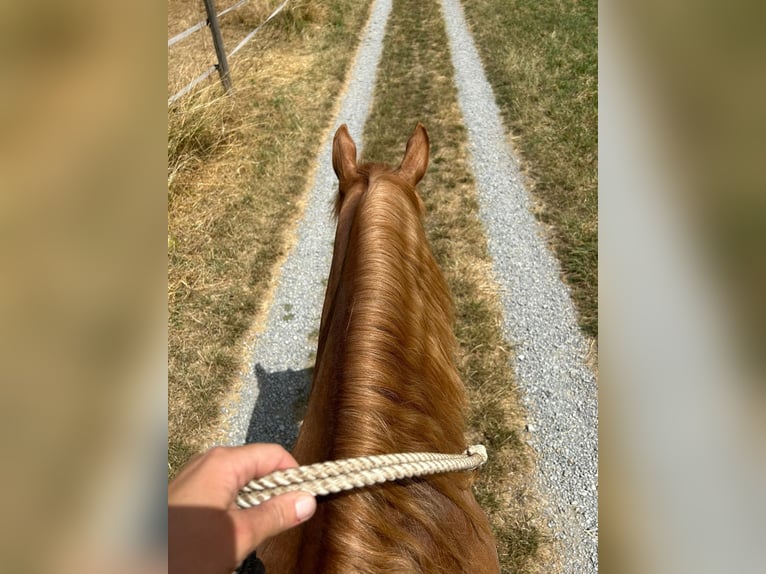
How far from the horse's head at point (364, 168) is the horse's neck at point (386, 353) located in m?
0.23

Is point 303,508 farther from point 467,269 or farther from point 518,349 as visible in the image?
point 467,269

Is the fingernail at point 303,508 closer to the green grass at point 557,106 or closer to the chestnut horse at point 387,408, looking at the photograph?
the chestnut horse at point 387,408

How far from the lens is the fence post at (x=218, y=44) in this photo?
236 inches

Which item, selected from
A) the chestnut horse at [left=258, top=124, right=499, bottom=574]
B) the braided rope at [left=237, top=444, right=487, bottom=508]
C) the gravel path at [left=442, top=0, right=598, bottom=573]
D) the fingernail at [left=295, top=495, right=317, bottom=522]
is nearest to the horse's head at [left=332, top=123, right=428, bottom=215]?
the chestnut horse at [left=258, top=124, right=499, bottom=574]

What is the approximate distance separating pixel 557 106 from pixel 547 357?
11.6ft

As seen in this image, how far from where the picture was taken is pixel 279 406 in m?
3.25

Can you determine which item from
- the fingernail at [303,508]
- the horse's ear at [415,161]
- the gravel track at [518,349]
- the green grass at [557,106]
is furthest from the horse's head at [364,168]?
the green grass at [557,106]

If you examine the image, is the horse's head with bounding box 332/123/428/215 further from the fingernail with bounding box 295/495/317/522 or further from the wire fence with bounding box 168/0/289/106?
the wire fence with bounding box 168/0/289/106

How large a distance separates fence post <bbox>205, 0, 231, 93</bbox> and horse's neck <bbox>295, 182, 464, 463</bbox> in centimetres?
557

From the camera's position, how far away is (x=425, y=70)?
7.14m

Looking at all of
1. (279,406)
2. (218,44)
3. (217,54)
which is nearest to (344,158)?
(279,406)

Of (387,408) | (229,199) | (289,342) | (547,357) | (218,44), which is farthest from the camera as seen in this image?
(218,44)
